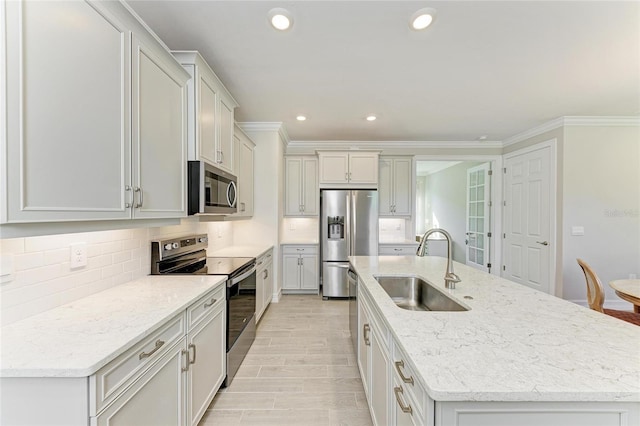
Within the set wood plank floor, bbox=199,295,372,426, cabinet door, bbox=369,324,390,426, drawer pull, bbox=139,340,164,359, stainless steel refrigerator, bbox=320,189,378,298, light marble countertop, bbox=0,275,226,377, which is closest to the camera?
light marble countertop, bbox=0,275,226,377

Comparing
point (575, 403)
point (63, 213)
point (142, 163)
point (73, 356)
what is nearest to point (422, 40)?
point (142, 163)

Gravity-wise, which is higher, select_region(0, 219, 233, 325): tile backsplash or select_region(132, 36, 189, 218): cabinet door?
select_region(132, 36, 189, 218): cabinet door

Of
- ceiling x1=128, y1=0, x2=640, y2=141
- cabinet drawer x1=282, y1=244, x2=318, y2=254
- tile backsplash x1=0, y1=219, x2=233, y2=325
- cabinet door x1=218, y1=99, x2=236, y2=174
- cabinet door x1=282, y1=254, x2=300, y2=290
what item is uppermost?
ceiling x1=128, y1=0, x2=640, y2=141

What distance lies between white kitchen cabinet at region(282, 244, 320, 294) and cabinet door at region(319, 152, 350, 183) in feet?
3.70

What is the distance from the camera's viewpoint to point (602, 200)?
12.0ft

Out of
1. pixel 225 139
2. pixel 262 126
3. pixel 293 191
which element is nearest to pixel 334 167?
pixel 293 191

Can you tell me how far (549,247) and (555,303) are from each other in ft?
10.4

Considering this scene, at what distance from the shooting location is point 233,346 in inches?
82.9

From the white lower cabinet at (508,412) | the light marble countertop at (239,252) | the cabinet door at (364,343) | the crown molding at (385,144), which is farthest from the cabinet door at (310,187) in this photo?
the white lower cabinet at (508,412)

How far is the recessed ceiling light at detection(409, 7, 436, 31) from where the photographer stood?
1685mm

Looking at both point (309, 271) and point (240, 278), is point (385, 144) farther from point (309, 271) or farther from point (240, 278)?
point (240, 278)

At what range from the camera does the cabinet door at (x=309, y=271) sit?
170 inches

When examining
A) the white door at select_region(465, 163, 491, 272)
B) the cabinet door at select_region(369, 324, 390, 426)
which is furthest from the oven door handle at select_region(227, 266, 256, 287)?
the white door at select_region(465, 163, 491, 272)

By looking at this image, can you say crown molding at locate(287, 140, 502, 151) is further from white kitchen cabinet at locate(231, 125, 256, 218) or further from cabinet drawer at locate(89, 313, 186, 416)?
cabinet drawer at locate(89, 313, 186, 416)
